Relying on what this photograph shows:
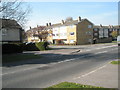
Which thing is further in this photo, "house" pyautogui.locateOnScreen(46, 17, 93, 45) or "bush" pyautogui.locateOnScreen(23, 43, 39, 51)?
"house" pyautogui.locateOnScreen(46, 17, 93, 45)

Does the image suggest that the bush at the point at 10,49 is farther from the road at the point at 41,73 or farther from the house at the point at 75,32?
the house at the point at 75,32

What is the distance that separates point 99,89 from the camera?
6.29 m

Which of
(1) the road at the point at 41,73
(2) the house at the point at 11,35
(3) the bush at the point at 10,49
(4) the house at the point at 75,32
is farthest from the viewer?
(4) the house at the point at 75,32

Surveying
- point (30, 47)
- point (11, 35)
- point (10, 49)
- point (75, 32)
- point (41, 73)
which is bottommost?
point (41, 73)

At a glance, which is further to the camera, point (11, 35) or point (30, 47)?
point (30, 47)


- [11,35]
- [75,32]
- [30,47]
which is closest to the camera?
[11,35]

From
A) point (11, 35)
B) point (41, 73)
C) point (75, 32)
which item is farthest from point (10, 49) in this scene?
point (75, 32)

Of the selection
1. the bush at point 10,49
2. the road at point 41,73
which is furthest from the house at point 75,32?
the road at point 41,73

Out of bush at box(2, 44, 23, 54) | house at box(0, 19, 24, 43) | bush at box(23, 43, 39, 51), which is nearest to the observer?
bush at box(2, 44, 23, 54)

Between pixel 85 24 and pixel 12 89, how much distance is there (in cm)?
5451

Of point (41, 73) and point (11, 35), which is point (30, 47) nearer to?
point (11, 35)

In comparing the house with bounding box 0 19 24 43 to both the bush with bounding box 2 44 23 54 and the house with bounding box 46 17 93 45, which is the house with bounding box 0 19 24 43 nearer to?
the bush with bounding box 2 44 23 54

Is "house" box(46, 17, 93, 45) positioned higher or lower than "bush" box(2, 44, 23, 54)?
higher

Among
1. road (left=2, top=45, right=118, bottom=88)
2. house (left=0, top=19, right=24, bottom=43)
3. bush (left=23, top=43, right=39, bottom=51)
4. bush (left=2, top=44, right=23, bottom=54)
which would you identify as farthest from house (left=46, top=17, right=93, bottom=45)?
road (left=2, top=45, right=118, bottom=88)
